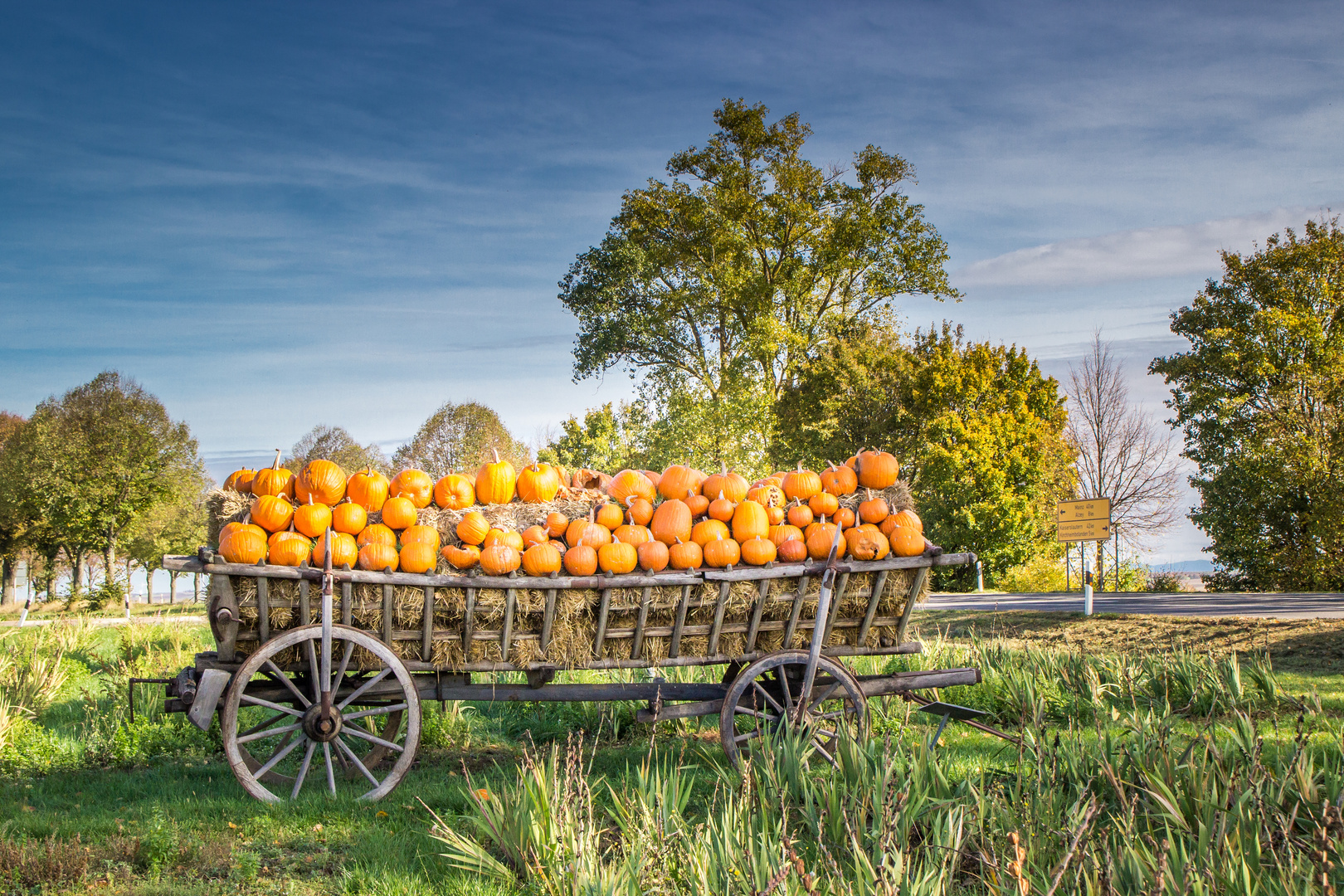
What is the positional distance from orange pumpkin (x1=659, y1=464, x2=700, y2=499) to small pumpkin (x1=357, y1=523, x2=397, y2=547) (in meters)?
1.88

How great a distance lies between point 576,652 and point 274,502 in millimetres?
2057

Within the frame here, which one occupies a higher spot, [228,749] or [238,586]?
[238,586]

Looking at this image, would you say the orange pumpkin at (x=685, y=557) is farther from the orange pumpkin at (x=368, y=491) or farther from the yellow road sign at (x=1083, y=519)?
the yellow road sign at (x=1083, y=519)

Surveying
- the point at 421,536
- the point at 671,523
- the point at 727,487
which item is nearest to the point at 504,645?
the point at 421,536

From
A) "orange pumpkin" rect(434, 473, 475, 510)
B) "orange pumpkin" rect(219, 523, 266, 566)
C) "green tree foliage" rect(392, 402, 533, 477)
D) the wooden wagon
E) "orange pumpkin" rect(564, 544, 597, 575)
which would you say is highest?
"green tree foliage" rect(392, 402, 533, 477)

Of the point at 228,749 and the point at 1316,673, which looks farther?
the point at 1316,673

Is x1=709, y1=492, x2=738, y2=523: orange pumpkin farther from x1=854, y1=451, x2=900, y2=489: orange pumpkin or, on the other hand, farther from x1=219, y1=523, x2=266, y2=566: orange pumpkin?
x1=219, y1=523, x2=266, y2=566: orange pumpkin

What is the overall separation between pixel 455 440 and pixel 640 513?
2710 cm

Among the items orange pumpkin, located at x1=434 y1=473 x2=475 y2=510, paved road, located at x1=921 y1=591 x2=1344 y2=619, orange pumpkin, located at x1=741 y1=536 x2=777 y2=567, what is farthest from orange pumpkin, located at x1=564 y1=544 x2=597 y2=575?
paved road, located at x1=921 y1=591 x2=1344 y2=619

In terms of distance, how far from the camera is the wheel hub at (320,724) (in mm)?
5090

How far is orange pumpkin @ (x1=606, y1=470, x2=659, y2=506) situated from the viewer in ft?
19.4

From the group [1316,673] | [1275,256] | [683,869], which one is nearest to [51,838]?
[683,869]

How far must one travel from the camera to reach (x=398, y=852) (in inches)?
163

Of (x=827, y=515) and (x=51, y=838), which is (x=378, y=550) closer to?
(x=51, y=838)
